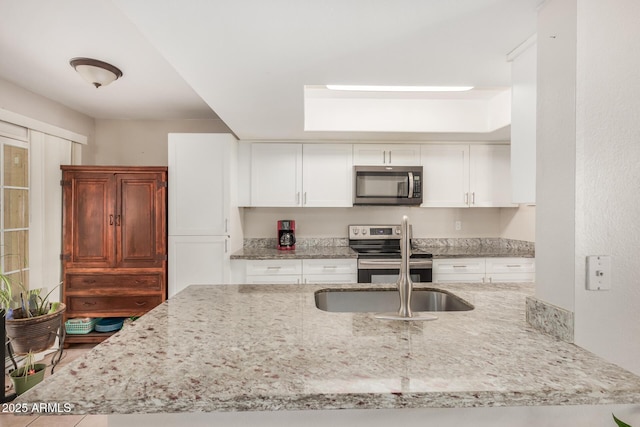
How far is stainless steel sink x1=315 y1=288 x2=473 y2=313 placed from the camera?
5.83ft

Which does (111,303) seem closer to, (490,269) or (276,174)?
(276,174)

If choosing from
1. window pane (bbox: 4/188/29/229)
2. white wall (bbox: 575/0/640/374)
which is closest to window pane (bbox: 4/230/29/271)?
window pane (bbox: 4/188/29/229)

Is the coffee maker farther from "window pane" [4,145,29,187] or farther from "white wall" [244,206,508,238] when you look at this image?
"window pane" [4,145,29,187]

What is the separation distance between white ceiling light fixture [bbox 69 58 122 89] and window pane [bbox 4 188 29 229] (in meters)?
1.29

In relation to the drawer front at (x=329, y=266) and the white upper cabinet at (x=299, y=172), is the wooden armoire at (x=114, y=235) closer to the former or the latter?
the white upper cabinet at (x=299, y=172)

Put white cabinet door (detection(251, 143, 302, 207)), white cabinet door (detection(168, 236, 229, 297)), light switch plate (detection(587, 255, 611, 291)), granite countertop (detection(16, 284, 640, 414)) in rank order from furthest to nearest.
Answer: white cabinet door (detection(251, 143, 302, 207)) → white cabinet door (detection(168, 236, 229, 297)) → light switch plate (detection(587, 255, 611, 291)) → granite countertop (detection(16, 284, 640, 414))

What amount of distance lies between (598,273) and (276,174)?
2.89m

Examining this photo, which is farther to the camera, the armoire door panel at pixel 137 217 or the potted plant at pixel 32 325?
the armoire door panel at pixel 137 217

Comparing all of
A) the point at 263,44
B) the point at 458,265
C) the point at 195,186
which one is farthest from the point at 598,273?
the point at 195,186

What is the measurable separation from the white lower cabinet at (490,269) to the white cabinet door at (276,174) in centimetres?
Result: 173

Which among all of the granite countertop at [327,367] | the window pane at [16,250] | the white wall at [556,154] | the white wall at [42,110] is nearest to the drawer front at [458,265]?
the granite countertop at [327,367]

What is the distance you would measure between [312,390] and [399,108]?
2951mm

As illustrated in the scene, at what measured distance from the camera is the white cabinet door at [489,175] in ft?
11.8

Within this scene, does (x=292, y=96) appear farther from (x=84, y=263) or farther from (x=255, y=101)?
(x=84, y=263)
